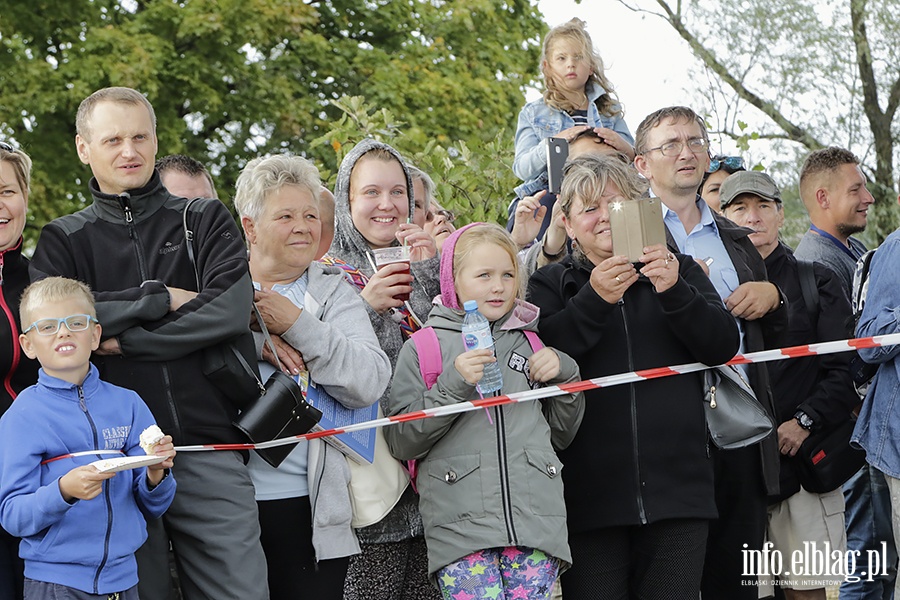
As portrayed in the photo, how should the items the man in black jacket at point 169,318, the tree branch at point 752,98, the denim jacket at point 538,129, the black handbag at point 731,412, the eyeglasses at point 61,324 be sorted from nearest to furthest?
the eyeglasses at point 61,324
the man in black jacket at point 169,318
the black handbag at point 731,412
the denim jacket at point 538,129
the tree branch at point 752,98

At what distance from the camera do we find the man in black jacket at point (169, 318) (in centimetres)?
373

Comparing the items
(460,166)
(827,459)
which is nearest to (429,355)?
(827,459)

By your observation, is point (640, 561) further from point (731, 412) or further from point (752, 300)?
point (752, 300)

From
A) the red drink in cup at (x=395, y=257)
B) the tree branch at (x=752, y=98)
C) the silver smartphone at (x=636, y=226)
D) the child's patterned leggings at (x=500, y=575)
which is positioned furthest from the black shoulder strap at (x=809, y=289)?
the tree branch at (x=752, y=98)

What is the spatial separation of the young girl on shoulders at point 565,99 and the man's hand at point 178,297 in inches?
117

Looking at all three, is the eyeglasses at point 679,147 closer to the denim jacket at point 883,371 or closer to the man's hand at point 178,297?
the denim jacket at point 883,371

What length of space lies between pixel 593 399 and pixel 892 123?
11.7m

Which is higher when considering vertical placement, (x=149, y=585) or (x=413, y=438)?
(x=413, y=438)

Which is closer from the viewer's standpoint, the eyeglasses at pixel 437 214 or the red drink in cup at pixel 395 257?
the red drink in cup at pixel 395 257

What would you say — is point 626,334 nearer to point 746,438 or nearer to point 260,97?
point 746,438

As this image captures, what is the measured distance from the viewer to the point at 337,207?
4.90 meters

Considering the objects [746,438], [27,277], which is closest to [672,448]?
[746,438]

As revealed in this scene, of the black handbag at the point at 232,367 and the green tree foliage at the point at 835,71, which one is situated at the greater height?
the green tree foliage at the point at 835,71

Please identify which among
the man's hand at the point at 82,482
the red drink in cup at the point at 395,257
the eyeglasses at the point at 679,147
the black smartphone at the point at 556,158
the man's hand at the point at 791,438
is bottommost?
the man's hand at the point at 791,438
